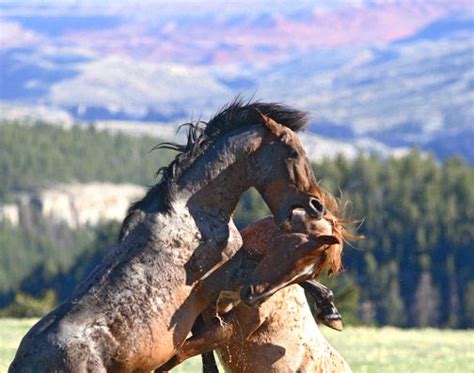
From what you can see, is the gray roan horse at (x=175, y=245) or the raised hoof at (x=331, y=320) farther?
the raised hoof at (x=331, y=320)

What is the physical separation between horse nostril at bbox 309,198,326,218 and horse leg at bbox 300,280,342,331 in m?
0.83

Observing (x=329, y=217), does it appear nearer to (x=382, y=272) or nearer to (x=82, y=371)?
(x=82, y=371)

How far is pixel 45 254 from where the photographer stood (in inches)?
5655

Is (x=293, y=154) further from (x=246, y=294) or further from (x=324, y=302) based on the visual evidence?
(x=324, y=302)

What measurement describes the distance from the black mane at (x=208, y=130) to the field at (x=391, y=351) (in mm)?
5653

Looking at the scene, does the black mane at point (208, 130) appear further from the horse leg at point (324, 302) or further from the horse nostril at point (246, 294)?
the horse leg at point (324, 302)

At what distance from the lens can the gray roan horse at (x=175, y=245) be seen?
7.19 meters

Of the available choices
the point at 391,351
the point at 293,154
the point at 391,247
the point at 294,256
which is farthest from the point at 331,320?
the point at 391,247

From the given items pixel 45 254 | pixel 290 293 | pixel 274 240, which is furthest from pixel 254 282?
pixel 45 254

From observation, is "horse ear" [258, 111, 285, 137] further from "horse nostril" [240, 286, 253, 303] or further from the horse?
"horse nostril" [240, 286, 253, 303]

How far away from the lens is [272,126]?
780cm

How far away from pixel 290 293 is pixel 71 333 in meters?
1.78

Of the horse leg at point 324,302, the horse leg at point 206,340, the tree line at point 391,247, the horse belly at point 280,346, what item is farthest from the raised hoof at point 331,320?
the tree line at point 391,247

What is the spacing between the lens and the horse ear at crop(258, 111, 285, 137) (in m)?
7.79
